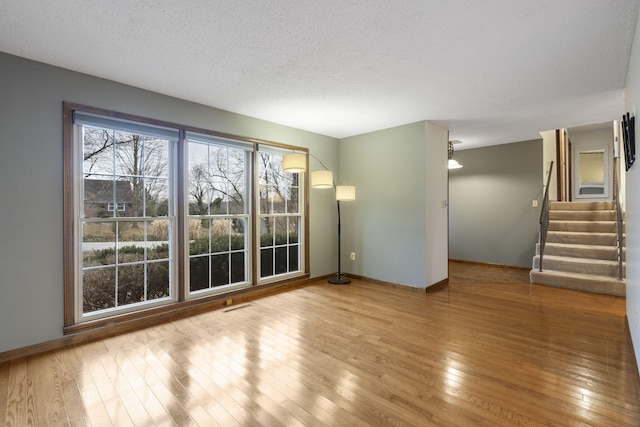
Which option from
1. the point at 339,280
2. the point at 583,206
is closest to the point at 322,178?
the point at 339,280

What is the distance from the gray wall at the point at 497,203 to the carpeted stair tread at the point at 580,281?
120cm

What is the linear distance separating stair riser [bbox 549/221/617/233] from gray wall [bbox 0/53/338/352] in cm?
717

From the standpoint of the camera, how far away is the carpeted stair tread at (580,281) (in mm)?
4246

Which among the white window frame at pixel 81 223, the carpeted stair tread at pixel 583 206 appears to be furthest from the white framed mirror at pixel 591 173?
the white window frame at pixel 81 223

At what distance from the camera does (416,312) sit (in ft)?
12.0

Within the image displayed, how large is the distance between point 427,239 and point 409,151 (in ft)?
4.41

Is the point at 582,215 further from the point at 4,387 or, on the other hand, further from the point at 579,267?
the point at 4,387

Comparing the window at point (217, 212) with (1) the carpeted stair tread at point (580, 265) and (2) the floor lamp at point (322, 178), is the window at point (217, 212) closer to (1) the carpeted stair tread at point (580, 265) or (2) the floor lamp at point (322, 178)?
(2) the floor lamp at point (322, 178)

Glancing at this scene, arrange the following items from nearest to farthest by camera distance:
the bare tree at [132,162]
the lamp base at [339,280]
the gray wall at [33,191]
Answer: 1. the gray wall at [33,191]
2. the bare tree at [132,162]
3. the lamp base at [339,280]

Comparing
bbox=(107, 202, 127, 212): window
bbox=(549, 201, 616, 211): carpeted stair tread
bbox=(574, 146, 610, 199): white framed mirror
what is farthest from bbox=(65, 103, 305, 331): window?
bbox=(574, 146, 610, 199): white framed mirror

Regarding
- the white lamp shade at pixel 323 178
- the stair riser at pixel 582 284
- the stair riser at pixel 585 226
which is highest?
the white lamp shade at pixel 323 178

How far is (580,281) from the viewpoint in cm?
452

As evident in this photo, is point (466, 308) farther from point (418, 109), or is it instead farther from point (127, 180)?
point (127, 180)

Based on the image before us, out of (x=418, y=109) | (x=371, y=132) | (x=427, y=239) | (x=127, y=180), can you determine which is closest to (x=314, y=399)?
(x=127, y=180)
